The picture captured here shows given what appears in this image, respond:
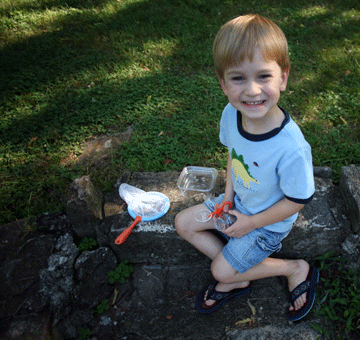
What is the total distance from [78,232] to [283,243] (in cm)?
156

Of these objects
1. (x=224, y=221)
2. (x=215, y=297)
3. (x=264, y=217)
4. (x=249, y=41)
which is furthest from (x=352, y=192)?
(x=249, y=41)

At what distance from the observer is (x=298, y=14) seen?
4.53 metres

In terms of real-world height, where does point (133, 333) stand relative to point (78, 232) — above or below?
below

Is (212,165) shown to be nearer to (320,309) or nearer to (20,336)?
(320,309)

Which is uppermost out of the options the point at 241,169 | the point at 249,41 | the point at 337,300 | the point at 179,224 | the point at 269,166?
the point at 249,41

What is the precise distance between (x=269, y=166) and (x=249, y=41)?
0.63 meters

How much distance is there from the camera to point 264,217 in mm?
1698

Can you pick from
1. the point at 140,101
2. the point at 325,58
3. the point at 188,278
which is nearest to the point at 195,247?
the point at 188,278

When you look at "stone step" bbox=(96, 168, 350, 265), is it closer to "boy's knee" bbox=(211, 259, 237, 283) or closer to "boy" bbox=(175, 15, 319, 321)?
"boy" bbox=(175, 15, 319, 321)

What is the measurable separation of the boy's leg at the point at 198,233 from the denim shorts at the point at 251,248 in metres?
0.21

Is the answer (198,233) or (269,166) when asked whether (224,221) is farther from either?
(269,166)

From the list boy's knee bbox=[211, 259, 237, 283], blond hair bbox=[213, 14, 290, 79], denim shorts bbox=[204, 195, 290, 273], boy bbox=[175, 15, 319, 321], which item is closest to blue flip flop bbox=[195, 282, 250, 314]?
boy bbox=[175, 15, 319, 321]

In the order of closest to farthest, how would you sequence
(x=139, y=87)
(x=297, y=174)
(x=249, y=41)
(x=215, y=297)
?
(x=249, y=41), (x=297, y=174), (x=215, y=297), (x=139, y=87)

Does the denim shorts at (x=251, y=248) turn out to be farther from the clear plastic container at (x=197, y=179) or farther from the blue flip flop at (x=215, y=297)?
the clear plastic container at (x=197, y=179)
